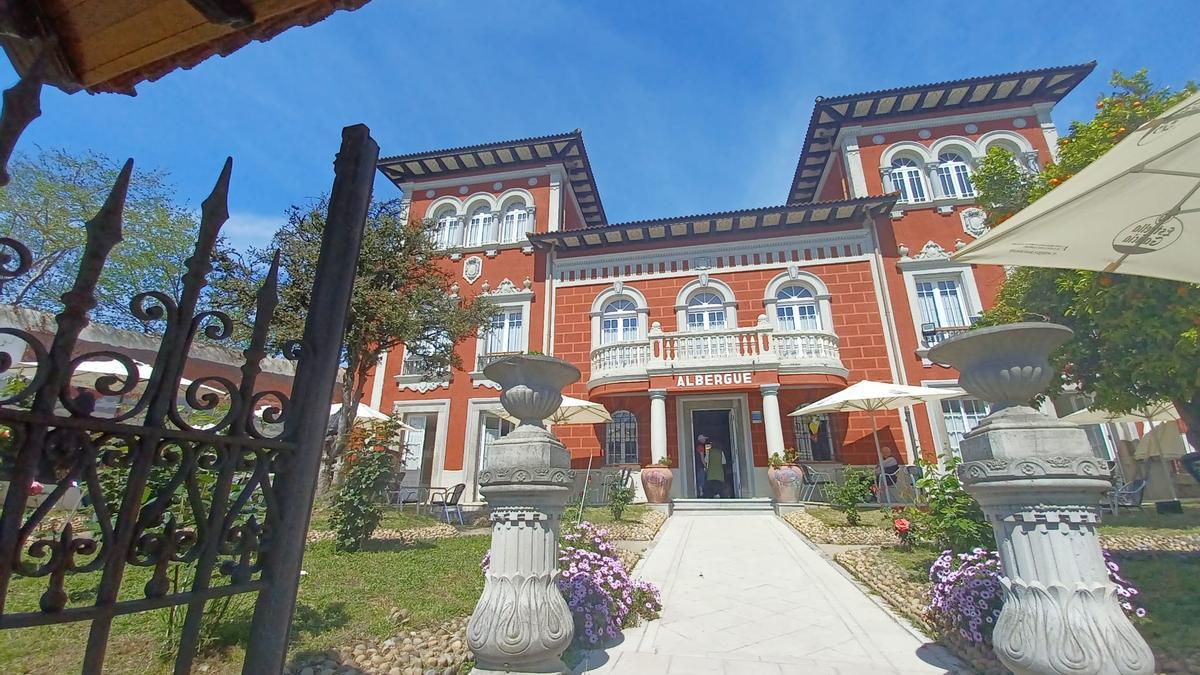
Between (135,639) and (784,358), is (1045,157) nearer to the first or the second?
(784,358)

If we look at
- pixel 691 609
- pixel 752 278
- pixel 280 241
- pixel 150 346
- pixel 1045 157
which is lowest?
pixel 691 609

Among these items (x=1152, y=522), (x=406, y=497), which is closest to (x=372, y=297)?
(x=406, y=497)

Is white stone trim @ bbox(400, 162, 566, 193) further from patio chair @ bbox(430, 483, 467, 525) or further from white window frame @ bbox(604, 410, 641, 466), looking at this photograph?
patio chair @ bbox(430, 483, 467, 525)

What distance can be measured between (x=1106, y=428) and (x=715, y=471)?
9.25 metres

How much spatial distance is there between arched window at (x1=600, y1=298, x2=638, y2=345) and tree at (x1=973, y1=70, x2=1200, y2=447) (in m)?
8.63

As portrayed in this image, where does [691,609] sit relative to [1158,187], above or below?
below

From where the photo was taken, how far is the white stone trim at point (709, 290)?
1477 centimetres

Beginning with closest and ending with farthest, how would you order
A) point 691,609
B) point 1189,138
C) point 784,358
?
point 1189,138, point 691,609, point 784,358

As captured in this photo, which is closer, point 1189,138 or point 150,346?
point 1189,138

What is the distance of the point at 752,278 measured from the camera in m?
15.0

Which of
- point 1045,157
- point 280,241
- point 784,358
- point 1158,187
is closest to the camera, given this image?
point 1158,187

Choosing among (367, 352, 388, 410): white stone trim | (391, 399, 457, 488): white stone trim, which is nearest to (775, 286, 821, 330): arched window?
(391, 399, 457, 488): white stone trim

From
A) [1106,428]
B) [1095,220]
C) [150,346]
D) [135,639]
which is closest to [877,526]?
[1095,220]

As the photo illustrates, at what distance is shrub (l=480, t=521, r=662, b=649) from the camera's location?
157 inches
